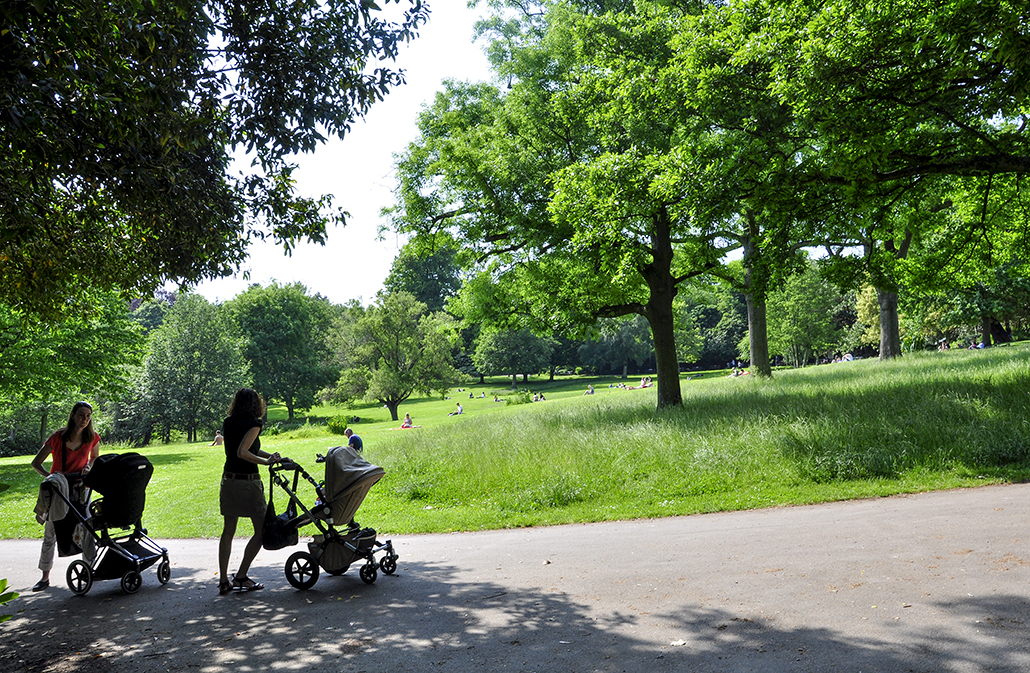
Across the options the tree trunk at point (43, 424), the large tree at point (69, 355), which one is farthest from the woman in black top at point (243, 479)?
the tree trunk at point (43, 424)

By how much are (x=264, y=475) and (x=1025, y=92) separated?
1796cm

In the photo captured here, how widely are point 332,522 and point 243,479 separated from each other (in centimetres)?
99

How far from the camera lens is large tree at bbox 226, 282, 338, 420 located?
185ft

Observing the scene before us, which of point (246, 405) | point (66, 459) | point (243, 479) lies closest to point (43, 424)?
point (66, 459)

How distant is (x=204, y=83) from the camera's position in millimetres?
7676

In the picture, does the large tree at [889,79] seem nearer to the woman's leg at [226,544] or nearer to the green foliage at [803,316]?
the woman's leg at [226,544]

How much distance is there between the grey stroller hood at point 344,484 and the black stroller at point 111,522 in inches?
81.6

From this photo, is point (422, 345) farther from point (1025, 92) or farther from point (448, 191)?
point (1025, 92)

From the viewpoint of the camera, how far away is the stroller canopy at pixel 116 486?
23.4ft

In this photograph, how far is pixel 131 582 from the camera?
706 centimetres

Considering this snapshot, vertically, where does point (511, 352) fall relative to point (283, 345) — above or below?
below

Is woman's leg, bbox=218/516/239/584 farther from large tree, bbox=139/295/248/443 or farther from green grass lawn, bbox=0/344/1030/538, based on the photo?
large tree, bbox=139/295/248/443

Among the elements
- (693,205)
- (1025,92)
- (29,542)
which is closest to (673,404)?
(693,205)

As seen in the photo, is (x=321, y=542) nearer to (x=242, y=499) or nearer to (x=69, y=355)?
(x=242, y=499)
